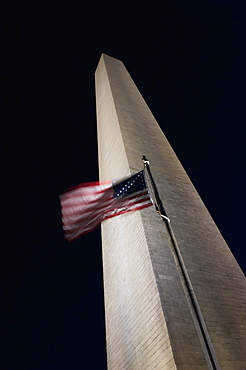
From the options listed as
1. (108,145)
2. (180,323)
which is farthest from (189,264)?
(108,145)

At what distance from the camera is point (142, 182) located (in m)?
5.49

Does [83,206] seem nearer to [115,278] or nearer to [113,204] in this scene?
[113,204]

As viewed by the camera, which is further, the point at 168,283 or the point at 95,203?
the point at 95,203

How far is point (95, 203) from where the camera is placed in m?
6.18

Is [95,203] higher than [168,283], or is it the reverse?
[95,203]

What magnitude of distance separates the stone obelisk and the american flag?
101cm

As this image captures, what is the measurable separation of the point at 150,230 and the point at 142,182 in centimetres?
156

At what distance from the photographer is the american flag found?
5676mm

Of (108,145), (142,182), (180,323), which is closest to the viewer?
(180,323)

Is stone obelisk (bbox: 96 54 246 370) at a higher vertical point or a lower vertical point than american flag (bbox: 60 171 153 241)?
lower

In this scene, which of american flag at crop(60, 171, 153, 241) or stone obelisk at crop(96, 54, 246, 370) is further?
american flag at crop(60, 171, 153, 241)

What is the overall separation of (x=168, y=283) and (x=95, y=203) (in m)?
2.13

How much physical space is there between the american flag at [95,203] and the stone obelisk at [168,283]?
1014 mm

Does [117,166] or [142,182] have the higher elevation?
[117,166]
